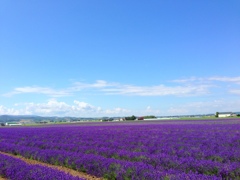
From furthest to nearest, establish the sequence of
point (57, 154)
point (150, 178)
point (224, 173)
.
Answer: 1. point (57, 154)
2. point (224, 173)
3. point (150, 178)

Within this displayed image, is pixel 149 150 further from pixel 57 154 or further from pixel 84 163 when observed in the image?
pixel 57 154

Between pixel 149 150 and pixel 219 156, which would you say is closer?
pixel 219 156

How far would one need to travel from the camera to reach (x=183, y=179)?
6.02m

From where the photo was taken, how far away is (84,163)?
984cm

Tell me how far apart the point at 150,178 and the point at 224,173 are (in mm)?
2268

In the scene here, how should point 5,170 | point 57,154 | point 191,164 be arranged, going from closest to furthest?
point 191,164
point 5,170
point 57,154

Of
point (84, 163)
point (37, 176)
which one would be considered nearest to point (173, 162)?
point (84, 163)

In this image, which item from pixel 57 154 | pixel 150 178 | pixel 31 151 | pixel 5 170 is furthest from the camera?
pixel 31 151

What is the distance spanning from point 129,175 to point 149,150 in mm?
4794

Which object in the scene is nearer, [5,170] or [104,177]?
[104,177]

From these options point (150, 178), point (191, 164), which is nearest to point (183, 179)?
point (150, 178)

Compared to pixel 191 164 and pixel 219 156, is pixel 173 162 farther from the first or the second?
pixel 219 156

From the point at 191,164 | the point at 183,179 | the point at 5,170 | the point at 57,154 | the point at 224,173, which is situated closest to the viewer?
the point at 183,179

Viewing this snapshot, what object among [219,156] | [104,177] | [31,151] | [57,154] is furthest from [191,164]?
[31,151]
